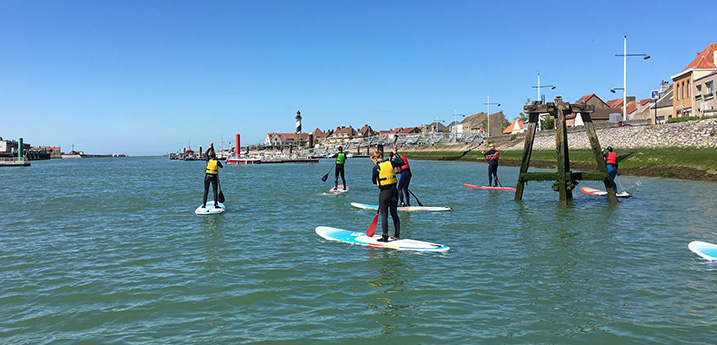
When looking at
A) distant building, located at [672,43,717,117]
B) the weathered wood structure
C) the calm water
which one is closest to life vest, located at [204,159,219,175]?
the calm water

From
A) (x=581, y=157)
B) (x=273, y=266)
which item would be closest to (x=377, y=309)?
(x=273, y=266)

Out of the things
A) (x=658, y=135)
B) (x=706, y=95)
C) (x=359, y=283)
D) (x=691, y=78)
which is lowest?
(x=359, y=283)

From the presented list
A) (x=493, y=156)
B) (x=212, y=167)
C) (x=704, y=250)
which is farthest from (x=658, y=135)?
(x=212, y=167)

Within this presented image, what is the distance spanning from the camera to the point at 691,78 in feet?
171

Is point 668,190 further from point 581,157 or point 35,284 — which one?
point 35,284

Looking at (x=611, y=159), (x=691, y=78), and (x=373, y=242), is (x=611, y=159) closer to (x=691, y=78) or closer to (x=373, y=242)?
(x=373, y=242)

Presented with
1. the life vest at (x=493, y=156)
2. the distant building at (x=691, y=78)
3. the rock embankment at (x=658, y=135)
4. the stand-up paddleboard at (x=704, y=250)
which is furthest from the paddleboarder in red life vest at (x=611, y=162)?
the distant building at (x=691, y=78)

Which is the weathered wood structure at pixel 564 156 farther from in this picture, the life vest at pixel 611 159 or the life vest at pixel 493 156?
the life vest at pixel 493 156

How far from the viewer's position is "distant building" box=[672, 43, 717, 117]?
51.0 meters

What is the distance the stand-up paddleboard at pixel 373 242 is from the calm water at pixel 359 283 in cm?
29

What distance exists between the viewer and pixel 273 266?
34.2ft

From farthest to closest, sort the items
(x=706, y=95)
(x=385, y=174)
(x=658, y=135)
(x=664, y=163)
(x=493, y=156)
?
(x=706, y=95)
(x=658, y=135)
(x=664, y=163)
(x=493, y=156)
(x=385, y=174)

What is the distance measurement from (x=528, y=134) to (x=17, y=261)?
767 inches

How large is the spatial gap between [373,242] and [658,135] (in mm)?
43419
